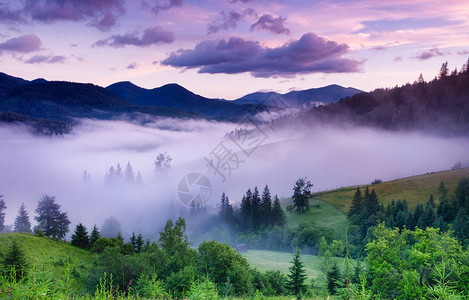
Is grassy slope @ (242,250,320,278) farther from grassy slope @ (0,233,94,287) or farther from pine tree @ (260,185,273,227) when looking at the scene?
grassy slope @ (0,233,94,287)

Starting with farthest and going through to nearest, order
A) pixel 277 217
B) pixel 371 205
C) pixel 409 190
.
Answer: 1. pixel 409 190
2. pixel 277 217
3. pixel 371 205

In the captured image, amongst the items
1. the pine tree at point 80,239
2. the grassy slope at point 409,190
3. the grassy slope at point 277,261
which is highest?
the pine tree at point 80,239

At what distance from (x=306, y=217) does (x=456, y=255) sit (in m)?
107

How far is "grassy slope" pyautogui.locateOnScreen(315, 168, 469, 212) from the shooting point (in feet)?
491

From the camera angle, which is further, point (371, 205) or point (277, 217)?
point (277, 217)

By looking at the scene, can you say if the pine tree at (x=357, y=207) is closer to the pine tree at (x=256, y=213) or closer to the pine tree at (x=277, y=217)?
the pine tree at (x=277, y=217)

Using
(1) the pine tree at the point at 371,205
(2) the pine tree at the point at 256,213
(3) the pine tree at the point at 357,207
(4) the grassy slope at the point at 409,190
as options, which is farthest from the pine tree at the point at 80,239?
(4) the grassy slope at the point at 409,190

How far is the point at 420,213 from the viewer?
106812 mm

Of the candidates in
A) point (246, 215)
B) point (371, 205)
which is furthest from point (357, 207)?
point (246, 215)

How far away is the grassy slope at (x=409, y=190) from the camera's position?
14962cm

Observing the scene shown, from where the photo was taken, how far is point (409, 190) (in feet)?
525

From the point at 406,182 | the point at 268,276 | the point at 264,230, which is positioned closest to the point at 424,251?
the point at 268,276

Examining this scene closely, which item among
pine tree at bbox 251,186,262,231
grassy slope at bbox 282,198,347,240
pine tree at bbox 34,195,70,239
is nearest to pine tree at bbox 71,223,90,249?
pine tree at bbox 34,195,70,239

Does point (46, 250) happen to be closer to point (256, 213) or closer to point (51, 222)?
point (51, 222)
